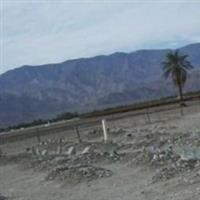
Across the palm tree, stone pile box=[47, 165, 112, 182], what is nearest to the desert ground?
stone pile box=[47, 165, 112, 182]

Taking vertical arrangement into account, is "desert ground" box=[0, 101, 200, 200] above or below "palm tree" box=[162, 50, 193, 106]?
below

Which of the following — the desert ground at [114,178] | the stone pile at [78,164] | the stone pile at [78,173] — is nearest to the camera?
the desert ground at [114,178]

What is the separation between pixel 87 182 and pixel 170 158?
8.37 feet

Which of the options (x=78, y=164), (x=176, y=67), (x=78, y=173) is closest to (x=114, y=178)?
(x=78, y=173)

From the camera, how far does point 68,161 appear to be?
26594 millimetres

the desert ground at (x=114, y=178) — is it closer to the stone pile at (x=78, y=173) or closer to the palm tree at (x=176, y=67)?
the stone pile at (x=78, y=173)

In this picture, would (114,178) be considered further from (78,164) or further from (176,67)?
(176,67)

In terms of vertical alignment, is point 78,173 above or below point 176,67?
below

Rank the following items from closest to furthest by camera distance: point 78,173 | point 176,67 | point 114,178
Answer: point 114,178
point 78,173
point 176,67

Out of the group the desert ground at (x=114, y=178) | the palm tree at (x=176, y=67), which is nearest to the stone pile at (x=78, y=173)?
the desert ground at (x=114, y=178)

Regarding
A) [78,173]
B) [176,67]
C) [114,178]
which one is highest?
[176,67]

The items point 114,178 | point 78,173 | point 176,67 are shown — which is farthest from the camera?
point 176,67

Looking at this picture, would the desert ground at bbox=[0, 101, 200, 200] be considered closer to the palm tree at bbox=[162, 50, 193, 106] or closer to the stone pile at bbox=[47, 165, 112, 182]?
the stone pile at bbox=[47, 165, 112, 182]

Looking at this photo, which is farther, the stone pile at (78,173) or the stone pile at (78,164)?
the stone pile at (78,164)
